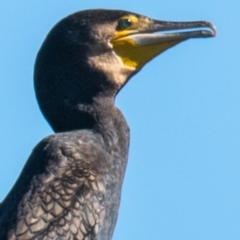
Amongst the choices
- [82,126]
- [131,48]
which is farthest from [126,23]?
[82,126]

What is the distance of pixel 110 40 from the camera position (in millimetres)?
15234

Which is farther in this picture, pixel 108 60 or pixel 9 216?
pixel 108 60

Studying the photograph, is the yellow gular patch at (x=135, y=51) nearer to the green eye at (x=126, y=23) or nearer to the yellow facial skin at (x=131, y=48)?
the yellow facial skin at (x=131, y=48)

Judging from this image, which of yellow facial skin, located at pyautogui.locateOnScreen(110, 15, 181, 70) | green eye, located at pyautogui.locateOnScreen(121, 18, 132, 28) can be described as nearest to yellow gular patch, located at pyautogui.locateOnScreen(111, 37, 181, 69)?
yellow facial skin, located at pyautogui.locateOnScreen(110, 15, 181, 70)

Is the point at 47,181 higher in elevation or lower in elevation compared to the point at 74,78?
lower

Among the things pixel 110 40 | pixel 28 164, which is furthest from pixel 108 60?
pixel 28 164

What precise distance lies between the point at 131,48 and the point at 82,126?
82 centimetres

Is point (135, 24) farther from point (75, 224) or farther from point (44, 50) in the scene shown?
point (75, 224)

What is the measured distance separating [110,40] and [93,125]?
2.50ft

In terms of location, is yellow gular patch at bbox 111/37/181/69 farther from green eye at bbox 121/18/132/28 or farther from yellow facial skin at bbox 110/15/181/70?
green eye at bbox 121/18/132/28

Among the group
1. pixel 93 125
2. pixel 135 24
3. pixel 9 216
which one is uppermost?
pixel 135 24

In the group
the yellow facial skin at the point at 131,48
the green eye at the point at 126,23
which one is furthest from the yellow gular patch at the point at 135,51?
the green eye at the point at 126,23

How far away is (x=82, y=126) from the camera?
14.9 metres

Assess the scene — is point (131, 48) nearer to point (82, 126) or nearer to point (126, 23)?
point (126, 23)
